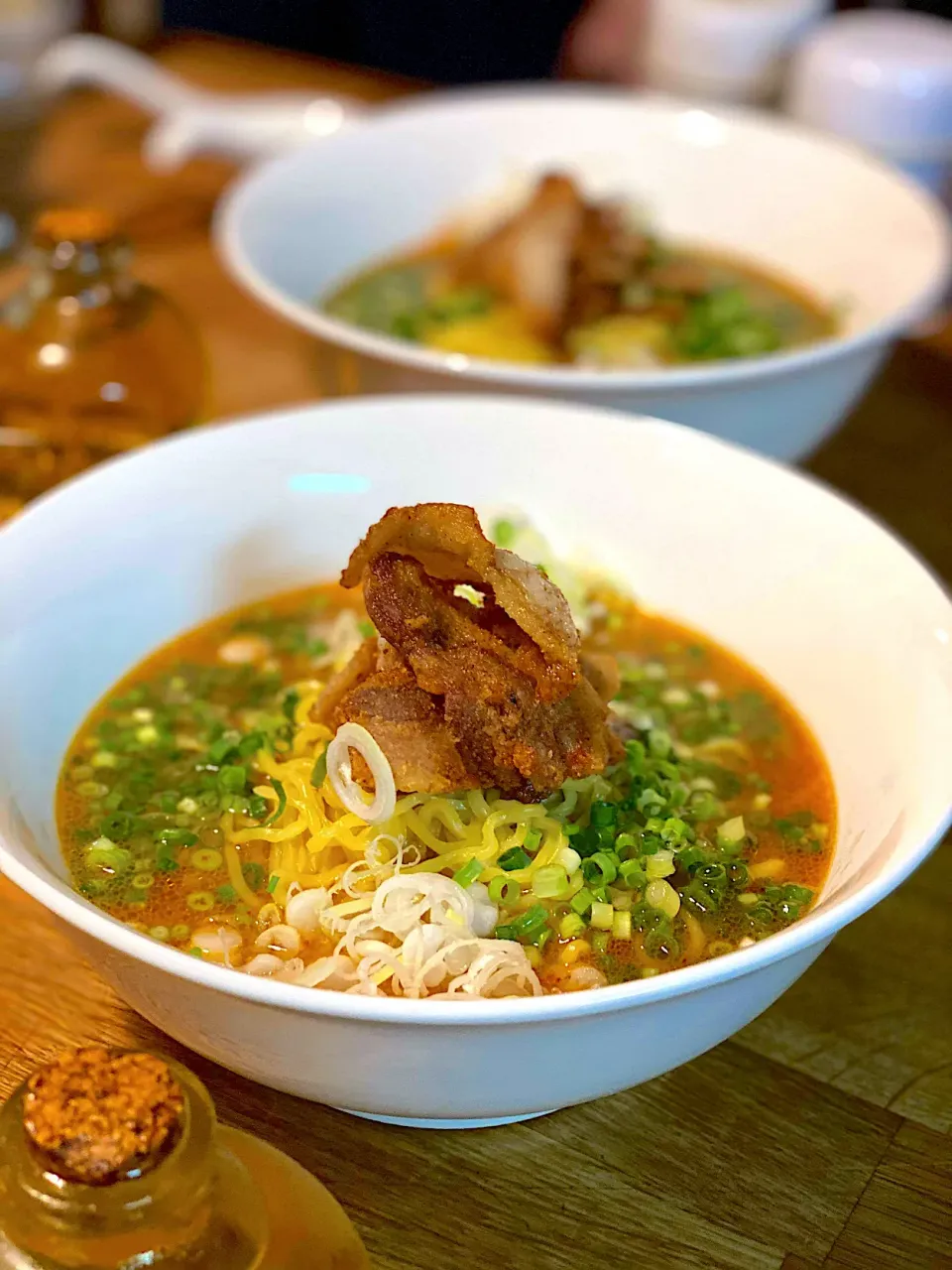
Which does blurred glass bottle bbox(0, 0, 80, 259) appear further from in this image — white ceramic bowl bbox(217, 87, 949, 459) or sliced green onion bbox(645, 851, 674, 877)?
sliced green onion bbox(645, 851, 674, 877)

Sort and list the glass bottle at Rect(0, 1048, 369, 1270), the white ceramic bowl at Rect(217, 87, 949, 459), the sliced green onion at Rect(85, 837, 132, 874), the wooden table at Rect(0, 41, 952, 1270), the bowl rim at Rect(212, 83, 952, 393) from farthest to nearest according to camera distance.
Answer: the white ceramic bowl at Rect(217, 87, 949, 459)
the bowl rim at Rect(212, 83, 952, 393)
the sliced green onion at Rect(85, 837, 132, 874)
the wooden table at Rect(0, 41, 952, 1270)
the glass bottle at Rect(0, 1048, 369, 1270)

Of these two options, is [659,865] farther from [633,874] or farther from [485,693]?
[485,693]

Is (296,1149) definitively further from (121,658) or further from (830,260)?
(830,260)

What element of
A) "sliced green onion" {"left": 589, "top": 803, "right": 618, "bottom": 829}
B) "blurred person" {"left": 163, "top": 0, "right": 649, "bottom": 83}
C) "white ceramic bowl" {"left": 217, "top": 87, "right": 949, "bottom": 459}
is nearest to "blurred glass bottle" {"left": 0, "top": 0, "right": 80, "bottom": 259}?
"white ceramic bowl" {"left": 217, "top": 87, "right": 949, "bottom": 459}

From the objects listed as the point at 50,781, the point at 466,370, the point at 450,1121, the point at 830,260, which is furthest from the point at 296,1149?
the point at 830,260

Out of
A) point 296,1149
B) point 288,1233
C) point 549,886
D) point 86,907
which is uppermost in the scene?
point 86,907

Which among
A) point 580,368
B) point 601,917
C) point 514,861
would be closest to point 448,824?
point 514,861

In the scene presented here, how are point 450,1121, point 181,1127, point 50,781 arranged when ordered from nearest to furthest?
point 181,1127, point 450,1121, point 50,781
